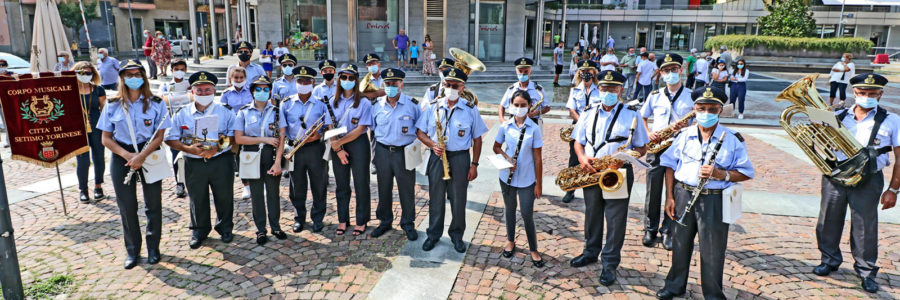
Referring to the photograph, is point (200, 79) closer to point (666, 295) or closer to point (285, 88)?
point (285, 88)

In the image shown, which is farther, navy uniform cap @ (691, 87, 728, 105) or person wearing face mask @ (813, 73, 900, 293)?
person wearing face mask @ (813, 73, 900, 293)

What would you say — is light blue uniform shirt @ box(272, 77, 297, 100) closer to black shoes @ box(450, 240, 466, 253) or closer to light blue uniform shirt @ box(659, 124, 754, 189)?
black shoes @ box(450, 240, 466, 253)

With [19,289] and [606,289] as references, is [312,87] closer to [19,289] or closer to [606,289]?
[19,289]

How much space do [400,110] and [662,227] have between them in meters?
3.53

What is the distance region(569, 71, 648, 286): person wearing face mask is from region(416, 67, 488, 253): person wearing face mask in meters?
1.17

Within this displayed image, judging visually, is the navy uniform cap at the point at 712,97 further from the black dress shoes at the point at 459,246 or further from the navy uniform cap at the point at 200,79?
the navy uniform cap at the point at 200,79

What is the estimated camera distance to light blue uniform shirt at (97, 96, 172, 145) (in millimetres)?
5629

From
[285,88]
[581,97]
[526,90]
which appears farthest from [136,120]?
[581,97]

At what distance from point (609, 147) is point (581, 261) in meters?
1.29

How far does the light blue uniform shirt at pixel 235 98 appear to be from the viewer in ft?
26.1

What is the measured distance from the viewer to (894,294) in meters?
5.29

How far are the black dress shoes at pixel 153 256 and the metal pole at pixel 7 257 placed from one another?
1347mm

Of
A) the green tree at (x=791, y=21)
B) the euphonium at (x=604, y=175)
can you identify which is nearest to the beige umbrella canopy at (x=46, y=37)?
the euphonium at (x=604, y=175)

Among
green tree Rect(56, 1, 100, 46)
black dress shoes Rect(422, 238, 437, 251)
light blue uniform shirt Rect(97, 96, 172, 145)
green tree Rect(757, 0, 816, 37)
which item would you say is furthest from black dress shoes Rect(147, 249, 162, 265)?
green tree Rect(56, 1, 100, 46)
